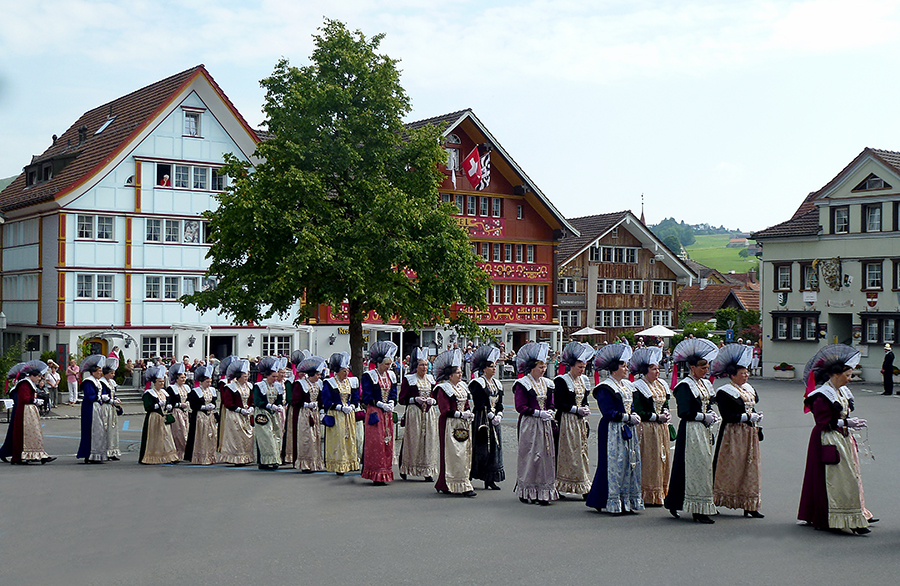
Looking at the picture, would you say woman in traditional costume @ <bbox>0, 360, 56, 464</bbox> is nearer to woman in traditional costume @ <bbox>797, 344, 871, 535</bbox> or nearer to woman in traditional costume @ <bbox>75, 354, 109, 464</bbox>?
woman in traditional costume @ <bbox>75, 354, 109, 464</bbox>

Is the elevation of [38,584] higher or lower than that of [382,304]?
lower

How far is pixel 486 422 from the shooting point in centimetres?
1397

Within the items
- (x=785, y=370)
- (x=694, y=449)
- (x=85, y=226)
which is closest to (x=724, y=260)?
(x=785, y=370)

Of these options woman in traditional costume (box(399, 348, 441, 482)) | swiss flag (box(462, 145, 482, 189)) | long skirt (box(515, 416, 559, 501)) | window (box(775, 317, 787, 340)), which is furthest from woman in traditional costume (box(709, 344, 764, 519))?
window (box(775, 317, 787, 340))

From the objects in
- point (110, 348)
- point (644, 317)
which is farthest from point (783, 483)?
point (644, 317)

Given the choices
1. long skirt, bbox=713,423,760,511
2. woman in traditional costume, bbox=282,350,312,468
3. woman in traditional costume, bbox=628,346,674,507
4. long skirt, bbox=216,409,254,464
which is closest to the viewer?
long skirt, bbox=713,423,760,511

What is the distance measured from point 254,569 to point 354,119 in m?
15.3

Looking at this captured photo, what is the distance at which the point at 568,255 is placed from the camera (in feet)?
182

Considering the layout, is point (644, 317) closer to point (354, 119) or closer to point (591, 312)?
point (591, 312)

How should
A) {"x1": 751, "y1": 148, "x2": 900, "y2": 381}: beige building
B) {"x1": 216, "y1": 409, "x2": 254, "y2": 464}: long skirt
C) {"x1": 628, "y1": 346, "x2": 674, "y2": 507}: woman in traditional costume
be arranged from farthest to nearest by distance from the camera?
1. {"x1": 751, "y1": 148, "x2": 900, "y2": 381}: beige building
2. {"x1": 216, "y1": 409, "x2": 254, "y2": 464}: long skirt
3. {"x1": 628, "y1": 346, "x2": 674, "y2": 507}: woman in traditional costume

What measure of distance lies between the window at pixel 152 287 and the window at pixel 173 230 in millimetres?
1657

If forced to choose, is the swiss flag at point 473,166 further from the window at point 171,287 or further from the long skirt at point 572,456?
the long skirt at point 572,456

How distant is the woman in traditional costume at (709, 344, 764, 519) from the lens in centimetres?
1143

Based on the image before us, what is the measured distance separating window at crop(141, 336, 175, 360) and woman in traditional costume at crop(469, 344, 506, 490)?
2726 centimetres
